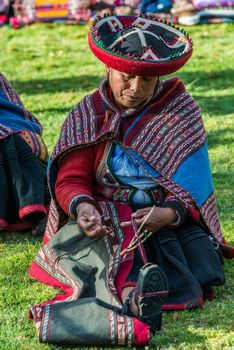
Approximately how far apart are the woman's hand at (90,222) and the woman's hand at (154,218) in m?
0.14

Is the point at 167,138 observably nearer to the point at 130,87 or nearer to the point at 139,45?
the point at 130,87

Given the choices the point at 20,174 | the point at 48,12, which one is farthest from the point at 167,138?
the point at 48,12

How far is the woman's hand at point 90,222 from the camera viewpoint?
15.3 ft

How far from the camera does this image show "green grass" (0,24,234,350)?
445 cm

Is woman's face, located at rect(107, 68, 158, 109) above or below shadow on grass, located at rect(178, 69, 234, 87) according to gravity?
above

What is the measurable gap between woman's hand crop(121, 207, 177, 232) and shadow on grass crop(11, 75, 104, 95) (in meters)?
5.36

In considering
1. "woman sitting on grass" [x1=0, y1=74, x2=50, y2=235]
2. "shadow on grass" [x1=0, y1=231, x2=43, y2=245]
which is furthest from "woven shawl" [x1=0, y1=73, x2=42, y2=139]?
"shadow on grass" [x1=0, y1=231, x2=43, y2=245]

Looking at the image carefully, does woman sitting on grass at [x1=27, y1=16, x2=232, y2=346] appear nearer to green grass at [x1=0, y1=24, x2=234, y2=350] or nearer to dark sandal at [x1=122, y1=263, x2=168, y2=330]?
green grass at [x1=0, y1=24, x2=234, y2=350]

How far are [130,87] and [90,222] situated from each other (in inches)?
30.6

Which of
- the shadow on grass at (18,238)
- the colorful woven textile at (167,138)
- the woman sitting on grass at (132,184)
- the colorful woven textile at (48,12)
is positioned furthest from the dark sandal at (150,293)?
the colorful woven textile at (48,12)

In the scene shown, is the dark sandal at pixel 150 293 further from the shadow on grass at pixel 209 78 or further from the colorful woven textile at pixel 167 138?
the shadow on grass at pixel 209 78

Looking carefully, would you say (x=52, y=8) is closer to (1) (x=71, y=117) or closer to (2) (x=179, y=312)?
(1) (x=71, y=117)

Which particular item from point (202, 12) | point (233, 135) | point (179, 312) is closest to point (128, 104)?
point (179, 312)

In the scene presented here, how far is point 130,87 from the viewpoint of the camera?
16.0 feet
